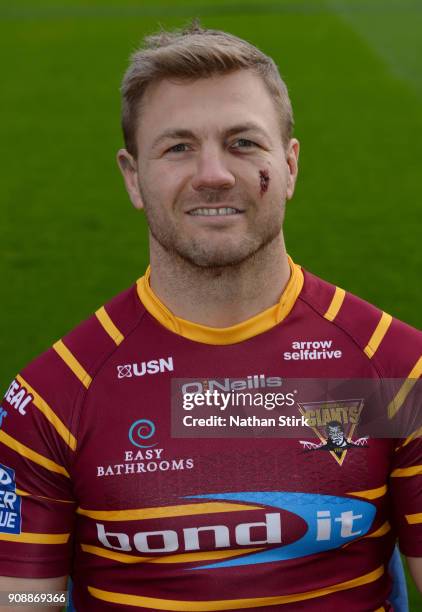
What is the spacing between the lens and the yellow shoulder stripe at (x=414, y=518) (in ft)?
7.00

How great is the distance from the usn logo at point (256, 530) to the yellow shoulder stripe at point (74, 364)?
313 millimetres

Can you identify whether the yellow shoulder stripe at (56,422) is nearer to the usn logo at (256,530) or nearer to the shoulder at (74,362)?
the shoulder at (74,362)

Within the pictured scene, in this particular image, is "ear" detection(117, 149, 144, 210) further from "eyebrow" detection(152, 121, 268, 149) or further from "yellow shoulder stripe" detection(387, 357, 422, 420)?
"yellow shoulder stripe" detection(387, 357, 422, 420)

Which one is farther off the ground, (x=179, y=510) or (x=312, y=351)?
(x=312, y=351)

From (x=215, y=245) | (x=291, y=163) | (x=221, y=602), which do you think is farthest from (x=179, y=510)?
(x=291, y=163)

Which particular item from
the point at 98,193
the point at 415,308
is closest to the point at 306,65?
the point at 98,193

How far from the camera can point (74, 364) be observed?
217 cm

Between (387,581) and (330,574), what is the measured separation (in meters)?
0.20

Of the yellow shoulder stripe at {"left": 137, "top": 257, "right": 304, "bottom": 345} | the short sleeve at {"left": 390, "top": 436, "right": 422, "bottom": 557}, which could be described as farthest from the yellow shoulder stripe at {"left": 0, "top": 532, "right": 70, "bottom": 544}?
the short sleeve at {"left": 390, "top": 436, "right": 422, "bottom": 557}

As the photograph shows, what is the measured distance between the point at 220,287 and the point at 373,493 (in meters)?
0.53

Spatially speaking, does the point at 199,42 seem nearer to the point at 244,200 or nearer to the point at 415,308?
the point at 244,200

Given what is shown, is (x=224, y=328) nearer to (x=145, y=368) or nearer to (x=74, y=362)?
(x=145, y=368)

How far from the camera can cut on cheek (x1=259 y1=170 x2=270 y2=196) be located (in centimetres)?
211

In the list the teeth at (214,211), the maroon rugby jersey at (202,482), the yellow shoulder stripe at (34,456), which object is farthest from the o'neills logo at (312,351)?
the yellow shoulder stripe at (34,456)
